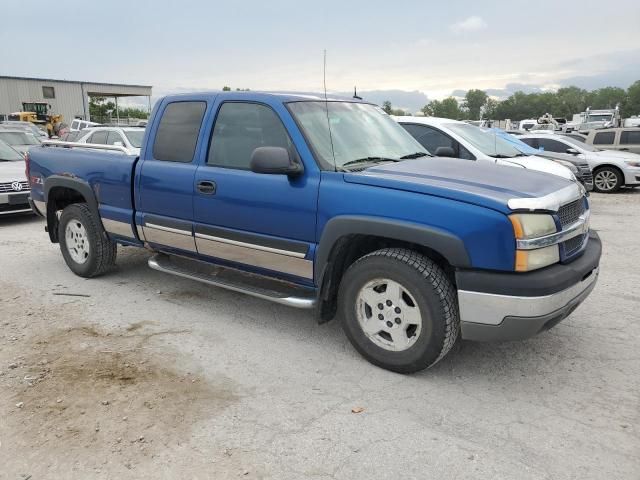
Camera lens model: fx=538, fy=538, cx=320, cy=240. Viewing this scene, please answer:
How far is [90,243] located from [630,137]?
15580 mm

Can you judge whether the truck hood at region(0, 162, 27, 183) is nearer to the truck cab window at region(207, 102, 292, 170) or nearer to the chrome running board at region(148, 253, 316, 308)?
the chrome running board at region(148, 253, 316, 308)

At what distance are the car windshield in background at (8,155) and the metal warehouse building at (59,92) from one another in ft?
128

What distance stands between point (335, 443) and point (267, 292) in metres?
1.52

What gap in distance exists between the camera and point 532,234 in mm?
3137

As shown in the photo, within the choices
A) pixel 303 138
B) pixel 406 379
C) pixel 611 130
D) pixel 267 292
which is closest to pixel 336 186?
pixel 303 138

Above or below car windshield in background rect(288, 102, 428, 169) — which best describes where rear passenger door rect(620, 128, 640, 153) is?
below

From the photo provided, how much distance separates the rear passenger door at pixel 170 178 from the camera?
452 centimetres

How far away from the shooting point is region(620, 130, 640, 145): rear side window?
15656 mm

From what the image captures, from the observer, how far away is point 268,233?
401 centimetres

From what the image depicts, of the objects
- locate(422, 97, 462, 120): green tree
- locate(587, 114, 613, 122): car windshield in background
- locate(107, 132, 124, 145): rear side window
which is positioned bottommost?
locate(107, 132, 124, 145): rear side window

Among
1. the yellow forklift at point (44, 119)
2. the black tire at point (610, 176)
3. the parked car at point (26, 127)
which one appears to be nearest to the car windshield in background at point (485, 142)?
the black tire at point (610, 176)

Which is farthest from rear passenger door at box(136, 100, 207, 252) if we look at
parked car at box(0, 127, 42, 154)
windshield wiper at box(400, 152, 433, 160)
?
parked car at box(0, 127, 42, 154)

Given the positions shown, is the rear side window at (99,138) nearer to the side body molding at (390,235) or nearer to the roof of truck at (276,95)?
the roof of truck at (276,95)

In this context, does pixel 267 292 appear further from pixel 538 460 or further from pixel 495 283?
pixel 538 460
